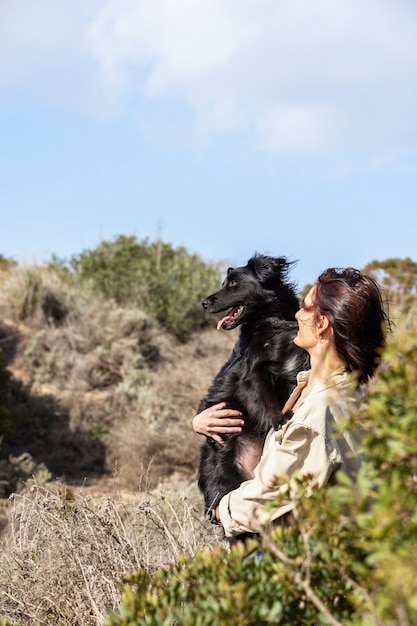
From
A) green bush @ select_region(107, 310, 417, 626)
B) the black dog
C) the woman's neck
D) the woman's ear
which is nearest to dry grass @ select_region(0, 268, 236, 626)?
the black dog

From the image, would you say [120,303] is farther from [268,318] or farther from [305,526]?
[305,526]

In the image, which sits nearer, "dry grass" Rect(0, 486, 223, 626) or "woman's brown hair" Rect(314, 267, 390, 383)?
"woman's brown hair" Rect(314, 267, 390, 383)

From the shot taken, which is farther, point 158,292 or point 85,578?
point 158,292

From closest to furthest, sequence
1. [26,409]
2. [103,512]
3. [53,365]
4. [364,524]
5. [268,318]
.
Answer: [364,524]
[103,512]
[268,318]
[26,409]
[53,365]

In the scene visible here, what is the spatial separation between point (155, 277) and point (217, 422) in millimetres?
11428

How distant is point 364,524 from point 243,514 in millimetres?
1398

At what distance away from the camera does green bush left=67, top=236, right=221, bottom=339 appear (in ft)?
49.0

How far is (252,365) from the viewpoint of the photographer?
4.40 m

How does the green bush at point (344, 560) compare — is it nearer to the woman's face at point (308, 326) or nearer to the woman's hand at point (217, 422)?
the woman's face at point (308, 326)

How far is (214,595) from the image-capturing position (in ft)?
6.33

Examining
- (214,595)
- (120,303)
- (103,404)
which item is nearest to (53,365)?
(103,404)

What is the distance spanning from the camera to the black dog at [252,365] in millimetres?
4070

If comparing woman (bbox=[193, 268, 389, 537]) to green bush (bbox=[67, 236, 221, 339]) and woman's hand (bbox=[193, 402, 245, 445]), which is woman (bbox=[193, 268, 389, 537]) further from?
green bush (bbox=[67, 236, 221, 339])

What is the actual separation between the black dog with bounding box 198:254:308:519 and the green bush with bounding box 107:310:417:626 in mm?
1662
